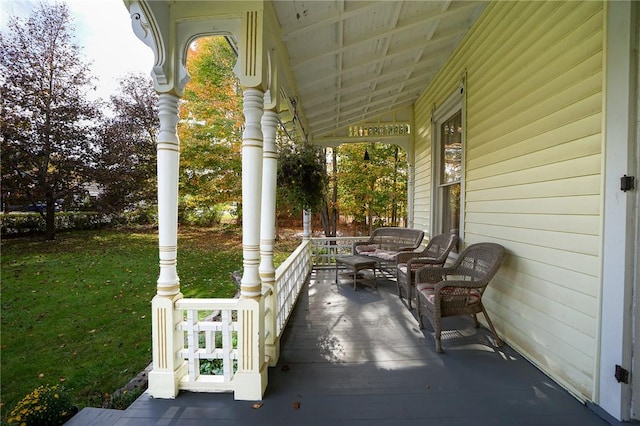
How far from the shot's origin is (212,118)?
28.0 feet

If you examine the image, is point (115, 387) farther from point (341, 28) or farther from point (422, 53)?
point (422, 53)

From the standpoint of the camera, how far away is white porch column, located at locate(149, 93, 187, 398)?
1.94 meters

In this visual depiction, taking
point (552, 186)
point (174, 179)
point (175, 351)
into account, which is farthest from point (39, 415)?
point (552, 186)

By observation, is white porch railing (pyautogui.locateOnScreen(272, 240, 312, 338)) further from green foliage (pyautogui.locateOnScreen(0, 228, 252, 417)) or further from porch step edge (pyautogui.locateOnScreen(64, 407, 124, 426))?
green foliage (pyautogui.locateOnScreen(0, 228, 252, 417))

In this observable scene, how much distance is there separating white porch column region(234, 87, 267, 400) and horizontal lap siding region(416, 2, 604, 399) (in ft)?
7.33

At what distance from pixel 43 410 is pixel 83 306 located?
3329 mm

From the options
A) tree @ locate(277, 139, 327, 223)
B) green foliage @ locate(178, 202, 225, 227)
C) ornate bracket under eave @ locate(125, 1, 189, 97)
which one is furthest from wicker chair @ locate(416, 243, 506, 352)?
green foliage @ locate(178, 202, 225, 227)

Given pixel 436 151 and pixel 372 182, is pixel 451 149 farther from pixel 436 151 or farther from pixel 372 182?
pixel 372 182

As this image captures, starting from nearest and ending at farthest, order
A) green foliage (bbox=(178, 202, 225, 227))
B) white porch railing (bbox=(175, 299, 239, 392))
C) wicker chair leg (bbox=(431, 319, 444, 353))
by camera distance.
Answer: white porch railing (bbox=(175, 299, 239, 392)), wicker chair leg (bbox=(431, 319, 444, 353)), green foliage (bbox=(178, 202, 225, 227))

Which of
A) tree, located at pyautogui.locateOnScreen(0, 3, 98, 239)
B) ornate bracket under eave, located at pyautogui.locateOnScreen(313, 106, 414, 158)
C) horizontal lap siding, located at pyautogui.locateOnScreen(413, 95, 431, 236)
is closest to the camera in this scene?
horizontal lap siding, located at pyautogui.locateOnScreen(413, 95, 431, 236)

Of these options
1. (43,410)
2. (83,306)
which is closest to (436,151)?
(43,410)

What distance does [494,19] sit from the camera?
2891mm

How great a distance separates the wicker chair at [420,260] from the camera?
3570 mm

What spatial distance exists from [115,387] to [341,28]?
384 centimetres
